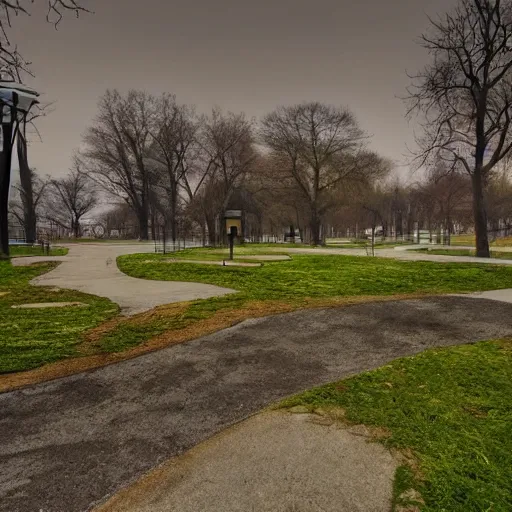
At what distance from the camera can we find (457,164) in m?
17.2

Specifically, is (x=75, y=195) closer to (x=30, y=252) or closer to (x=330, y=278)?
(x=30, y=252)

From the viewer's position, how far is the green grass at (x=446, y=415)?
1.71m

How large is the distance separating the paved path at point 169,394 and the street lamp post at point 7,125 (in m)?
14.4

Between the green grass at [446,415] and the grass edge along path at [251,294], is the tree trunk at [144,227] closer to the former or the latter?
the grass edge along path at [251,294]

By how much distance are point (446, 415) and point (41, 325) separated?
15.4ft

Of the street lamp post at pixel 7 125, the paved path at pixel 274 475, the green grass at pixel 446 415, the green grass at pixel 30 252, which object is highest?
the street lamp post at pixel 7 125

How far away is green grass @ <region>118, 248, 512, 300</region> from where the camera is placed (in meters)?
7.40

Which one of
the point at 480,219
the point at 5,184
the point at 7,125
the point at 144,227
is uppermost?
the point at 7,125

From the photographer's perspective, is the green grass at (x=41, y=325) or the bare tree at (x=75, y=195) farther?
the bare tree at (x=75, y=195)

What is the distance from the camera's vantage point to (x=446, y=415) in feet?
7.76

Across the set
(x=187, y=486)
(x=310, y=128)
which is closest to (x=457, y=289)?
(x=187, y=486)

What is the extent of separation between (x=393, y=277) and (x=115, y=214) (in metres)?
74.1

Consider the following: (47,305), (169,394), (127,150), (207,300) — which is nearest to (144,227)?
(127,150)

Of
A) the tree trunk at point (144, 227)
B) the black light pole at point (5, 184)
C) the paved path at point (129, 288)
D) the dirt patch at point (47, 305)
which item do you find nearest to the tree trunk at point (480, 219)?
the paved path at point (129, 288)
